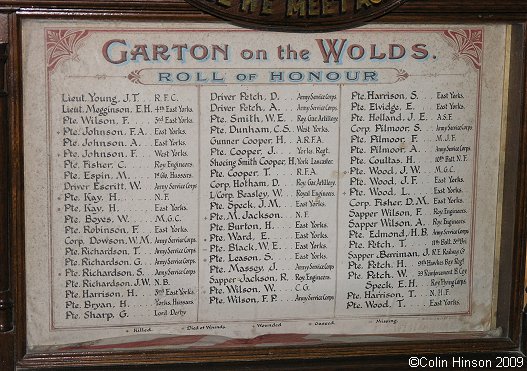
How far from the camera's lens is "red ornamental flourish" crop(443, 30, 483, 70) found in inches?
56.1

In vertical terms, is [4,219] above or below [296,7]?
below

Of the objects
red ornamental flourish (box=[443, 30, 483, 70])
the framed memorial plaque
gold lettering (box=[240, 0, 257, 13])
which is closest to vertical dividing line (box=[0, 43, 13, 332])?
the framed memorial plaque

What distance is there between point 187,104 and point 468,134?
0.51 m

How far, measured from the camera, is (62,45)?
1.35 m

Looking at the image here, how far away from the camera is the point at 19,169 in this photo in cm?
135

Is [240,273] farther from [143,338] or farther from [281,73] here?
[281,73]

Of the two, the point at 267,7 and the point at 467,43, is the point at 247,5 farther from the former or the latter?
the point at 467,43

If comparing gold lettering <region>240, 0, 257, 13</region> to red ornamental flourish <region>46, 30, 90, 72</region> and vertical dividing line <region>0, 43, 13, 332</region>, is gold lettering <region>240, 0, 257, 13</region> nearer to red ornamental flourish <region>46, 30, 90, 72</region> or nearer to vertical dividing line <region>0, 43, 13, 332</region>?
red ornamental flourish <region>46, 30, 90, 72</region>

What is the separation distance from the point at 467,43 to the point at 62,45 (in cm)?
71

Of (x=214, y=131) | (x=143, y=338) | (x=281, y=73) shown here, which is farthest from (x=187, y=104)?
(x=143, y=338)

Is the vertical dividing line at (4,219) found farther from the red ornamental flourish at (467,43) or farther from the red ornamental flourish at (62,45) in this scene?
the red ornamental flourish at (467,43)

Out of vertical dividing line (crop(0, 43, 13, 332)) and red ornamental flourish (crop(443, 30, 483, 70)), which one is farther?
red ornamental flourish (crop(443, 30, 483, 70))

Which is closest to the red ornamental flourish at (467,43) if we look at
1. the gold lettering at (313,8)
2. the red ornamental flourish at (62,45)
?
the gold lettering at (313,8)

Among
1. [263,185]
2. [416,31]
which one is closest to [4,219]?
[263,185]
